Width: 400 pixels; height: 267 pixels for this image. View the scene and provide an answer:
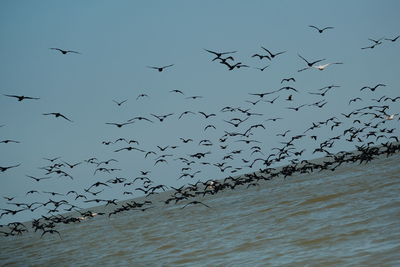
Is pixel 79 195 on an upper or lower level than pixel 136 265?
upper

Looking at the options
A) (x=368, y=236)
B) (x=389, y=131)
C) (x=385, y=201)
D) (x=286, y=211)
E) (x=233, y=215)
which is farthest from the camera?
(x=389, y=131)

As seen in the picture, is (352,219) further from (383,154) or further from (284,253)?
(383,154)

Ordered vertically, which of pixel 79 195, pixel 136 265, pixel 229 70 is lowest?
pixel 136 265

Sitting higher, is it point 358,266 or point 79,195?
point 79,195

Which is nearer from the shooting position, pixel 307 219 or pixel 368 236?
pixel 368 236

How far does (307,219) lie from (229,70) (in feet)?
26.8

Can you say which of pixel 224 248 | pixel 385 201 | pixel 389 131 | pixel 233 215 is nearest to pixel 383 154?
pixel 389 131

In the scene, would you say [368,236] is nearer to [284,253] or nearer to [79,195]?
[284,253]

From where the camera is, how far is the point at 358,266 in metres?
11.7

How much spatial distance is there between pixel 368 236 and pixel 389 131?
3763 cm

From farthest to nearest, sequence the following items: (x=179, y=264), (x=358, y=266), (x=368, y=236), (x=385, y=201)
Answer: (x=385, y=201), (x=179, y=264), (x=368, y=236), (x=358, y=266)

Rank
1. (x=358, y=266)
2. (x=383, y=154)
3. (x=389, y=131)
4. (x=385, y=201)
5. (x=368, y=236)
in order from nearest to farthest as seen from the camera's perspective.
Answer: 1. (x=358, y=266)
2. (x=368, y=236)
3. (x=385, y=201)
4. (x=389, y=131)
5. (x=383, y=154)

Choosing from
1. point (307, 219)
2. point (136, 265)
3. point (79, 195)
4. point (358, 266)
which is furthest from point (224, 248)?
point (79, 195)

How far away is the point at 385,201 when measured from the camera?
21.2m
